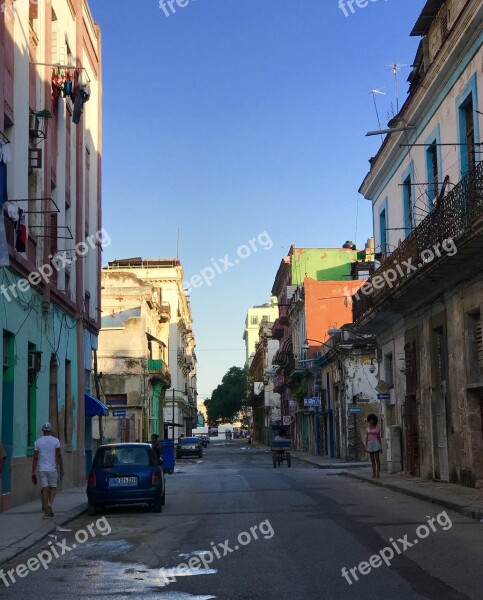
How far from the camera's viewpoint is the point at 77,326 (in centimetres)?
2662

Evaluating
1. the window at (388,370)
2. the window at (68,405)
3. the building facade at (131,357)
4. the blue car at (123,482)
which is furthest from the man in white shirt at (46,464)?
the building facade at (131,357)

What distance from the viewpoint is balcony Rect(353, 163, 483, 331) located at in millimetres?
16203

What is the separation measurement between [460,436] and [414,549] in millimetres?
9837

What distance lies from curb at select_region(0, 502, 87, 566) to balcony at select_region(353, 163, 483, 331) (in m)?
8.98

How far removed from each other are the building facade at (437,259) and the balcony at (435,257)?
32mm

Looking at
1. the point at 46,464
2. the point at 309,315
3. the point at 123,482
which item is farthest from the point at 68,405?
the point at 309,315

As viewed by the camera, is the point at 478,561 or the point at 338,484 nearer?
the point at 478,561

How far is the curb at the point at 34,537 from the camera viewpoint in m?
10.8

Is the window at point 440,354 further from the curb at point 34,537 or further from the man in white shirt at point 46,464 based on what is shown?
the man in white shirt at point 46,464

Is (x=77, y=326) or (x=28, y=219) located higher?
(x=28, y=219)

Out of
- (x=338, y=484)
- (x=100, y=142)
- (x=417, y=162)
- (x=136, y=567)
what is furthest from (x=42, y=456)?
(x=100, y=142)

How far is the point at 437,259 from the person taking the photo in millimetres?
18078

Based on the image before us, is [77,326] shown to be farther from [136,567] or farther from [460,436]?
[136,567]

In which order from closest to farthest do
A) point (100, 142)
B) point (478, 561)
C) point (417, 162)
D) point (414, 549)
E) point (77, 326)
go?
point (478, 561) → point (414, 549) → point (417, 162) → point (77, 326) → point (100, 142)
